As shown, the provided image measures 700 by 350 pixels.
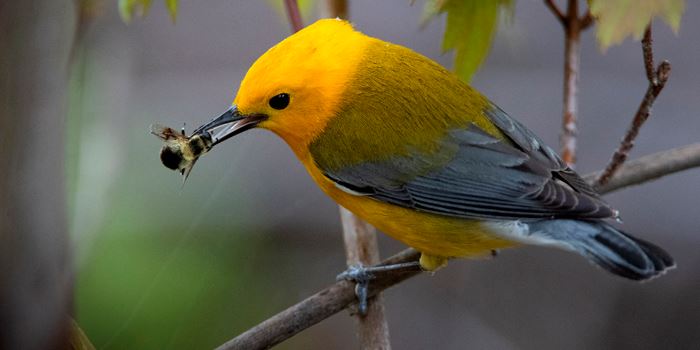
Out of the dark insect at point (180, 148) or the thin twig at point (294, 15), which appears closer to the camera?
the dark insect at point (180, 148)

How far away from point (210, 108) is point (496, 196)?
8.58ft

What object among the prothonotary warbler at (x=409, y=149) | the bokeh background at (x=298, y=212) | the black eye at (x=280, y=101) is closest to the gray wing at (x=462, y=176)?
the prothonotary warbler at (x=409, y=149)

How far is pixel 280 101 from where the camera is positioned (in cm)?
226

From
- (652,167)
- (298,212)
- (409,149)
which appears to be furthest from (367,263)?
(298,212)

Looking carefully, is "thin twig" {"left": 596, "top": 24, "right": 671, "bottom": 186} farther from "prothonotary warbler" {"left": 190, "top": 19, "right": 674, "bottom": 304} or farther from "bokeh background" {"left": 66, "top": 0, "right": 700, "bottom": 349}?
"bokeh background" {"left": 66, "top": 0, "right": 700, "bottom": 349}

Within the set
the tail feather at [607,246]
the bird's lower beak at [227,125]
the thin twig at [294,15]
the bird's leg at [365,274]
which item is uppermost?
the thin twig at [294,15]

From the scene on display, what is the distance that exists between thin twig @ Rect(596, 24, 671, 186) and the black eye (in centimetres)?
89

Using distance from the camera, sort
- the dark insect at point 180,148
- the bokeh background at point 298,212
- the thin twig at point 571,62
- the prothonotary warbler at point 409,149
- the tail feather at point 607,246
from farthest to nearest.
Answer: the bokeh background at point 298,212, the thin twig at point 571,62, the prothonotary warbler at point 409,149, the dark insect at point 180,148, the tail feather at point 607,246

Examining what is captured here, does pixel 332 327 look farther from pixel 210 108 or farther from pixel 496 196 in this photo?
pixel 496 196

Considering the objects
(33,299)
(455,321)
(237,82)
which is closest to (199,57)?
(237,82)

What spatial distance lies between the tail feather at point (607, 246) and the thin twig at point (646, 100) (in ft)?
0.86

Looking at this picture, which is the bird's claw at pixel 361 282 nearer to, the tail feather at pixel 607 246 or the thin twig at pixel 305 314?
the thin twig at pixel 305 314

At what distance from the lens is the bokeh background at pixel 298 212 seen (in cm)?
312

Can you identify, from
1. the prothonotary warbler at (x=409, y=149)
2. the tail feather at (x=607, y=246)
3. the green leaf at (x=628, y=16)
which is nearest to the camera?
the green leaf at (x=628, y=16)
